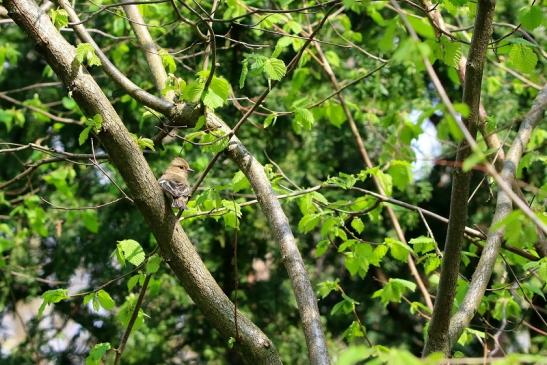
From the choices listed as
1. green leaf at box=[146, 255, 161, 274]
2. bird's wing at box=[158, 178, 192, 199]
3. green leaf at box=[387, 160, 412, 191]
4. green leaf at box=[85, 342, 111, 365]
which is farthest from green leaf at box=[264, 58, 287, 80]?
green leaf at box=[85, 342, 111, 365]

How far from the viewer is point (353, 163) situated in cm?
895

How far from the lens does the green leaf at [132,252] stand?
3910mm

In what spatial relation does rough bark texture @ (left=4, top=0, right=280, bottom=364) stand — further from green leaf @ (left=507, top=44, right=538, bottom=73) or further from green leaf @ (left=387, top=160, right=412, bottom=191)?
green leaf @ (left=507, top=44, right=538, bottom=73)

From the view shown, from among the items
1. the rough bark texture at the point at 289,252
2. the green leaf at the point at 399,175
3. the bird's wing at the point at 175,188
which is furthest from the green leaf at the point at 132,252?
Answer: the green leaf at the point at 399,175

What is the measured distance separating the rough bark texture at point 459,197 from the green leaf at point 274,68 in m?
1.03

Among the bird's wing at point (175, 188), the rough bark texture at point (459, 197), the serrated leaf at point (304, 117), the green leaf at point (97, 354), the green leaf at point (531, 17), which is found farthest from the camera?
the serrated leaf at point (304, 117)

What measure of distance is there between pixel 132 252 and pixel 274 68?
3.70 feet

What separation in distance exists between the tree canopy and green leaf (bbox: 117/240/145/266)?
2 cm

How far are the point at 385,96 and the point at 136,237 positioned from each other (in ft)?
9.47

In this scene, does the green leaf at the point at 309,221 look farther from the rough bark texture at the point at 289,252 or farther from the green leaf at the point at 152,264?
→ the green leaf at the point at 152,264

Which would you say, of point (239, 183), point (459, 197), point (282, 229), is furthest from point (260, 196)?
point (459, 197)

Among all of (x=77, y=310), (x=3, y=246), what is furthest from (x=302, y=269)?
(x=77, y=310)

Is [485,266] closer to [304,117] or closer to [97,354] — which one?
[304,117]

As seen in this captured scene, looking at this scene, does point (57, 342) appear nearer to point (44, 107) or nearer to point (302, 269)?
point (44, 107)
